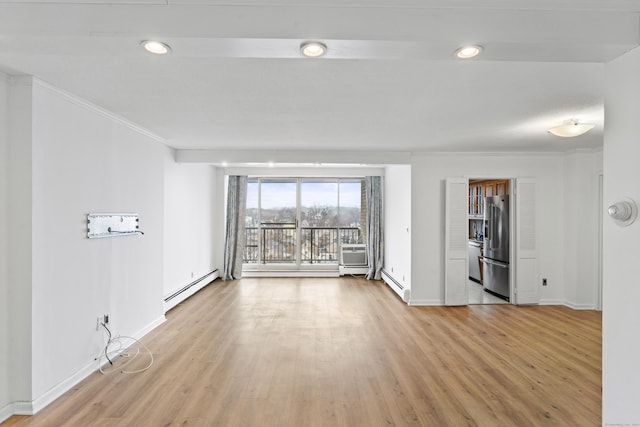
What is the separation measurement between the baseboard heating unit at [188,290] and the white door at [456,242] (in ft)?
13.6

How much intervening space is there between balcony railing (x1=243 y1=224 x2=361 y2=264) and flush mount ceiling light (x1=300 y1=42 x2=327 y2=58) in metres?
5.95

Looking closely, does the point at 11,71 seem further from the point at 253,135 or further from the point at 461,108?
the point at 461,108

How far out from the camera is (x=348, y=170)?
7.14 meters

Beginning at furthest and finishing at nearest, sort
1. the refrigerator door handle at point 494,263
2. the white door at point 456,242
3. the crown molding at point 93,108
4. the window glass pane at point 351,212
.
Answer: the window glass pane at point 351,212 < the refrigerator door handle at point 494,263 < the white door at point 456,242 < the crown molding at point 93,108

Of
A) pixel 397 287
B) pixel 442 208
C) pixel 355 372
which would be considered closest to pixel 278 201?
pixel 397 287

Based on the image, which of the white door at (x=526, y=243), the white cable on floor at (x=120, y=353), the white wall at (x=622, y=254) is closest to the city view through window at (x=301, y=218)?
the white door at (x=526, y=243)

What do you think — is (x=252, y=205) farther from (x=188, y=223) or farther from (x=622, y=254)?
(x=622, y=254)

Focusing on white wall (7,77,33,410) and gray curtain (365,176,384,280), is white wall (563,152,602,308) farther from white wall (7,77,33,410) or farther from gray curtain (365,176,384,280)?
white wall (7,77,33,410)

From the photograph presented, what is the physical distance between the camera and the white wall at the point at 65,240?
2.29 metres

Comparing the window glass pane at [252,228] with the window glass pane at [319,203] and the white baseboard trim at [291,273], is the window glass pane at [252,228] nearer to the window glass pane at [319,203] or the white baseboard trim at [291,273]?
the white baseboard trim at [291,273]

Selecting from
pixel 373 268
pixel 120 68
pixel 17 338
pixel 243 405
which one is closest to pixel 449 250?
pixel 373 268

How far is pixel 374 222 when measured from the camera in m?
7.10

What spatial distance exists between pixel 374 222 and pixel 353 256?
895 millimetres

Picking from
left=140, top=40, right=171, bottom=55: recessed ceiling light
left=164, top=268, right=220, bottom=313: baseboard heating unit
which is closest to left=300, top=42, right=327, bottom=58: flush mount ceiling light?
left=140, top=40, right=171, bottom=55: recessed ceiling light
